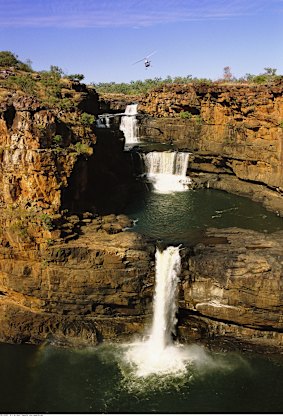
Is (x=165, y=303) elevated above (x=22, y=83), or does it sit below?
below

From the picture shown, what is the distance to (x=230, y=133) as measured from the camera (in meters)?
32.3

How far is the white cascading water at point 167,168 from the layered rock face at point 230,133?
3.37 ft

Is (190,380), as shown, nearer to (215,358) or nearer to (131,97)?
(215,358)

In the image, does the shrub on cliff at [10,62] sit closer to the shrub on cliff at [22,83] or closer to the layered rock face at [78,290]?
the shrub on cliff at [22,83]

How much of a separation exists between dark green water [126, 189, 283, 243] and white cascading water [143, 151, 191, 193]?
167cm

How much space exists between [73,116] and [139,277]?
11.0m

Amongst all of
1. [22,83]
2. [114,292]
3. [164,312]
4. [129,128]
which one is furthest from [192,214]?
[129,128]

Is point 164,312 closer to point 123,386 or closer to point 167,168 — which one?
point 123,386

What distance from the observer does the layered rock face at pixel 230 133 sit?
95.3ft

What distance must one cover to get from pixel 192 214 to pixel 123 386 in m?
13.6

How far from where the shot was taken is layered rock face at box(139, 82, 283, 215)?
2905 centimetres

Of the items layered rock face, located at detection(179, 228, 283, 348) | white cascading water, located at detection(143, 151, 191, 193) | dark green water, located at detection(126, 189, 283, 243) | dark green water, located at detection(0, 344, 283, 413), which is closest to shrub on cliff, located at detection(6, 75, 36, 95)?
dark green water, located at detection(126, 189, 283, 243)

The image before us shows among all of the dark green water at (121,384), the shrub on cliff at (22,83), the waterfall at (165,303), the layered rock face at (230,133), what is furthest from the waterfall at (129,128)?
the dark green water at (121,384)

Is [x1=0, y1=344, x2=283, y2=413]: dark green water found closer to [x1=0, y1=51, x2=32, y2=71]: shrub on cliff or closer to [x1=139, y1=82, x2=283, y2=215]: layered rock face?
[x1=139, y1=82, x2=283, y2=215]: layered rock face
